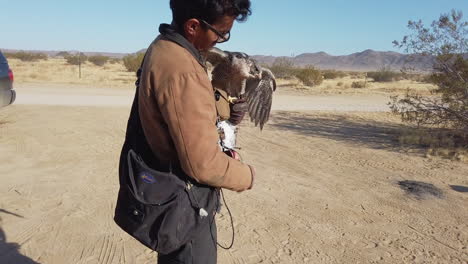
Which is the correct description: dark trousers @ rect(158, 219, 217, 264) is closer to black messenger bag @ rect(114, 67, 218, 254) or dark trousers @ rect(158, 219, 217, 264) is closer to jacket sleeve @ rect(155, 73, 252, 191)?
black messenger bag @ rect(114, 67, 218, 254)

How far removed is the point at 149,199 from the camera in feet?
5.06

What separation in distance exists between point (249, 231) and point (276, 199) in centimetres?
100

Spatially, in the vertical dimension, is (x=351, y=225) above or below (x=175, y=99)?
below

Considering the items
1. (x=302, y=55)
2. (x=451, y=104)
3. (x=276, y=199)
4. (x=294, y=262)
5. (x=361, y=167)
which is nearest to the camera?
(x=294, y=262)

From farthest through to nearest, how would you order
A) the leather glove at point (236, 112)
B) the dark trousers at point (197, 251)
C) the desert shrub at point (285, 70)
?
the desert shrub at point (285, 70)
the leather glove at point (236, 112)
the dark trousers at point (197, 251)

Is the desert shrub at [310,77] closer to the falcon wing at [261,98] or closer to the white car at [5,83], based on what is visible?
the white car at [5,83]

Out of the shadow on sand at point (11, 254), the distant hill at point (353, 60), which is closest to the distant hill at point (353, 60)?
the distant hill at point (353, 60)

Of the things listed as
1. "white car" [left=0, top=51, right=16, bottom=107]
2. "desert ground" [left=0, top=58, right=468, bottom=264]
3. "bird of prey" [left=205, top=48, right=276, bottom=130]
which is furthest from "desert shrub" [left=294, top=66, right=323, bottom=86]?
Answer: "bird of prey" [left=205, top=48, right=276, bottom=130]

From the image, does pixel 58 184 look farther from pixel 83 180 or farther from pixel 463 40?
pixel 463 40

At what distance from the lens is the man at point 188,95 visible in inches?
54.8

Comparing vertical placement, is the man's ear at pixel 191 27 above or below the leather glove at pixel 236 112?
above

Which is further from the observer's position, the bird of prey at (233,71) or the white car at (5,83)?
the white car at (5,83)

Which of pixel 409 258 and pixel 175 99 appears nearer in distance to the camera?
pixel 175 99

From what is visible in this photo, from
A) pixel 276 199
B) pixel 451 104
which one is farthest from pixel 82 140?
pixel 451 104
